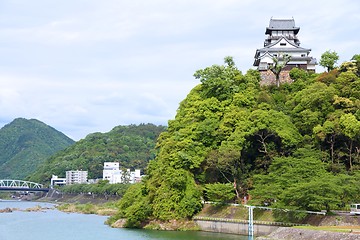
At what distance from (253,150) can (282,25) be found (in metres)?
24.0

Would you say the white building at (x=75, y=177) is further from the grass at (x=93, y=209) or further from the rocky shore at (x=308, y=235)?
the rocky shore at (x=308, y=235)

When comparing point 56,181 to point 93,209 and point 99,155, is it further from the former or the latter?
point 93,209

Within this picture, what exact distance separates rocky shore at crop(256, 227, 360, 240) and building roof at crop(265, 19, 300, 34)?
35.9 meters

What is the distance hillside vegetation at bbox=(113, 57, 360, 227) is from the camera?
38.9 metres

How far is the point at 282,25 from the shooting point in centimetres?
6219

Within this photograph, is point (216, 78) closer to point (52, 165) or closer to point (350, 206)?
point (350, 206)

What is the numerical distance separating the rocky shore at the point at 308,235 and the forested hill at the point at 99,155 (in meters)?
103

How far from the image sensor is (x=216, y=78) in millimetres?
49438

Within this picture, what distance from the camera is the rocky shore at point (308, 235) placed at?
83.1 feet

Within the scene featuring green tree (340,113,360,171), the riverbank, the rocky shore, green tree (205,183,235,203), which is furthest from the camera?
green tree (205,183,235,203)

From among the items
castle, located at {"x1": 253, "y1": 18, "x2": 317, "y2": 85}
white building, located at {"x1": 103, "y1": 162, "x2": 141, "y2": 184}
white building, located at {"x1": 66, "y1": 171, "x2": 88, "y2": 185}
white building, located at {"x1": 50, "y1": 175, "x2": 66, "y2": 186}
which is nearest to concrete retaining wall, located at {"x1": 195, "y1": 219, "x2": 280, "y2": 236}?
castle, located at {"x1": 253, "y1": 18, "x2": 317, "y2": 85}

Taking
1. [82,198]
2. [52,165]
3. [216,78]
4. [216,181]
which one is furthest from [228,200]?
[52,165]

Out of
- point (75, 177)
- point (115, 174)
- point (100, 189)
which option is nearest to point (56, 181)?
point (75, 177)

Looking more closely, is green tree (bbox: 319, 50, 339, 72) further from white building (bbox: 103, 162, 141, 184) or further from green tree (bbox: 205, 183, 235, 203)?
white building (bbox: 103, 162, 141, 184)
